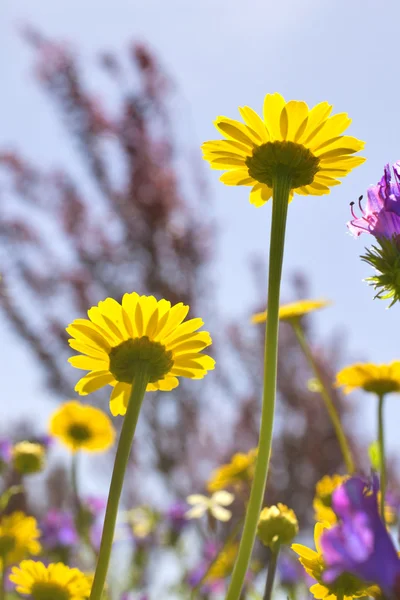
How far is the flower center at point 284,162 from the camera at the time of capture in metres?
0.61

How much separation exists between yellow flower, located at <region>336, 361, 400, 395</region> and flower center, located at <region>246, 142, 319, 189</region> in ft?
1.47

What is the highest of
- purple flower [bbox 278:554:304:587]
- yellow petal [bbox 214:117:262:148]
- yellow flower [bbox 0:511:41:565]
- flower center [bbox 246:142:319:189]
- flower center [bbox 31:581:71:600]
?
yellow petal [bbox 214:117:262:148]

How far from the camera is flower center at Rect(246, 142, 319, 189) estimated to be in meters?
0.61

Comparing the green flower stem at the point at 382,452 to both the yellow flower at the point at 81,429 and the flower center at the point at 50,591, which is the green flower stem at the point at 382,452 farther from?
the yellow flower at the point at 81,429

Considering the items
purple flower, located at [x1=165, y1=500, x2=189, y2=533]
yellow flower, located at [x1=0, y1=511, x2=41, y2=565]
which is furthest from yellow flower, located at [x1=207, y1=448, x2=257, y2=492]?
purple flower, located at [x1=165, y1=500, x2=189, y2=533]

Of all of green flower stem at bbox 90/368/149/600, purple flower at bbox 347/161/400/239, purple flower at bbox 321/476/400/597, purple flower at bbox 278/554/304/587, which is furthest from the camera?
purple flower at bbox 278/554/304/587

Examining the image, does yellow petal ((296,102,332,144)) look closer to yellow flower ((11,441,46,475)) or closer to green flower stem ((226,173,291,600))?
green flower stem ((226,173,291,600))

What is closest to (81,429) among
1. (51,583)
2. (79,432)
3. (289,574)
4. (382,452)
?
(79,432)

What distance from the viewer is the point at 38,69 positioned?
440cm

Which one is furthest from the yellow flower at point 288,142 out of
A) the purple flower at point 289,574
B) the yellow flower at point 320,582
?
the purple flower at point 289,574

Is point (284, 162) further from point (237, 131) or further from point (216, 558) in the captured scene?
point (216, 558)

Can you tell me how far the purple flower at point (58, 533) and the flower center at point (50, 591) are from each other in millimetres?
1102

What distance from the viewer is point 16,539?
1.01 metres

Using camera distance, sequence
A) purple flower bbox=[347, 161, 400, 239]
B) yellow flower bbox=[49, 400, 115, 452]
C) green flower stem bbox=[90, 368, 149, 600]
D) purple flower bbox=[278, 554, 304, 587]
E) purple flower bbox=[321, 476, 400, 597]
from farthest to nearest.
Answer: purple flower bbox=[278, 554, 304, 587] → yellow flower bbox=[49, 400, 115, 452] → purple flower bbox=[347, 161, 400, 239] → green flower stem bbox=[90, 368, 149, 600] → purple flower bbox=[321, 476, 400, 597]
